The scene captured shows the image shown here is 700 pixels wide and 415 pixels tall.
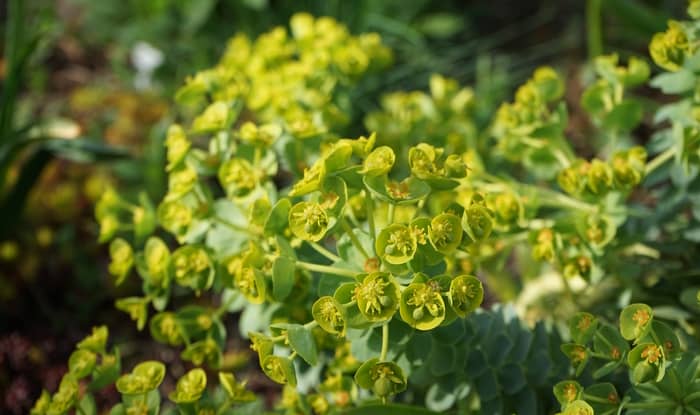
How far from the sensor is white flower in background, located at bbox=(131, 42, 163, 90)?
8.85 ft

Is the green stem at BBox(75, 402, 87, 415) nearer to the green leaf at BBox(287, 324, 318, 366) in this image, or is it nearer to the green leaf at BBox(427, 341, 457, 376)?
the green leaf at BBox(287, 324, 318, 366)

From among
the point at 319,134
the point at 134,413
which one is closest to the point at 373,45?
the point at 319,134

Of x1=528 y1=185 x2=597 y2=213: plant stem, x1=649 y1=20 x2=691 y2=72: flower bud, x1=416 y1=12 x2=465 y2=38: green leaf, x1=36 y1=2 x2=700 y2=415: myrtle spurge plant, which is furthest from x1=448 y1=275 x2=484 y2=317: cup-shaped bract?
x1=416 y1=12 x2=465 y2=38: green leaf

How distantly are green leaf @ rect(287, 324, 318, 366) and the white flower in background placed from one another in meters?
1.87

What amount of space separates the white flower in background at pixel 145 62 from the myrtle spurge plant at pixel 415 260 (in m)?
1.20

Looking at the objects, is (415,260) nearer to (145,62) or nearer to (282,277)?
(282,277)

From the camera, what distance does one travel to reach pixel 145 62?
2.75 meters

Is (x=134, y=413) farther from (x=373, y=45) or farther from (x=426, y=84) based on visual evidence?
(x=426, y=84)

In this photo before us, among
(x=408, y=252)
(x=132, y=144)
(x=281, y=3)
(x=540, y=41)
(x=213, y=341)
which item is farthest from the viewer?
(x=540, y=41)

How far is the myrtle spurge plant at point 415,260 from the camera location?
101cm

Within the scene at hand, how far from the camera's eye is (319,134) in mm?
1310

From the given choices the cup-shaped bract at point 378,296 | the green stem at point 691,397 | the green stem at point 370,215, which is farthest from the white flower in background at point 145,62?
the green stem at point 691,397

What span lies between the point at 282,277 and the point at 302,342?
0.33 feet

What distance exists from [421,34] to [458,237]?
A: 185cm
